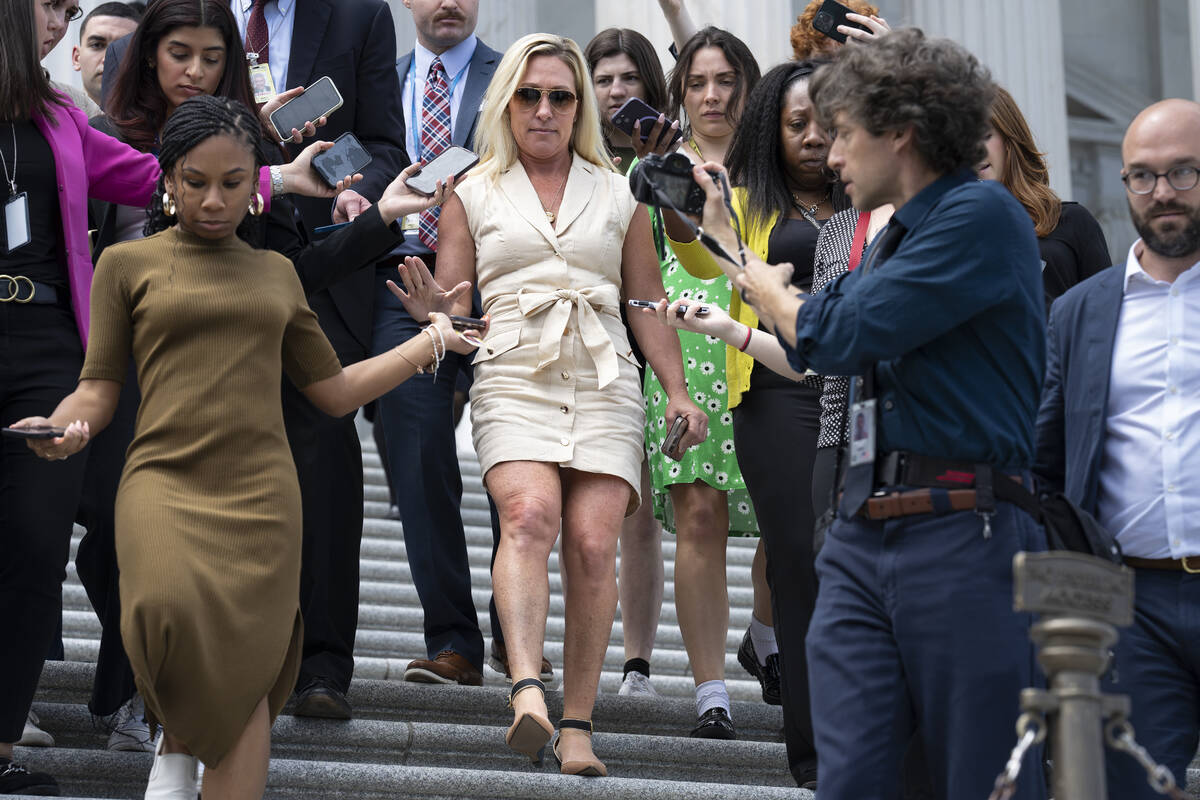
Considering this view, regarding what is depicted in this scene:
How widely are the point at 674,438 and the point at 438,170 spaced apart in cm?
99

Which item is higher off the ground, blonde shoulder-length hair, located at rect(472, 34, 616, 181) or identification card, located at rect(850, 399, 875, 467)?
blonde shoulder-length hair, located at rect(472, 34, 616, 181)

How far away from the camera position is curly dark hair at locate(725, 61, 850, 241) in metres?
5.04

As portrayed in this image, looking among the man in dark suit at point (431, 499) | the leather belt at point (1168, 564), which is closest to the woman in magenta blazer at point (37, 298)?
the man in dark suit at point (431, 499)

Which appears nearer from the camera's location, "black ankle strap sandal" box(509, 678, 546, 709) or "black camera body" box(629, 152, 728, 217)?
"black camera body" box(629, 152, 728, 217)

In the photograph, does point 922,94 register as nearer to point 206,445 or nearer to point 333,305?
point 206,445

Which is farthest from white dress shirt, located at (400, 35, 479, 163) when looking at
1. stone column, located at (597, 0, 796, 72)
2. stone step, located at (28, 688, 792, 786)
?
stone column, located at (597, 0, 796, 72)

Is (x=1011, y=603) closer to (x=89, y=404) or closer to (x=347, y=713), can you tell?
(x=89, y=404)

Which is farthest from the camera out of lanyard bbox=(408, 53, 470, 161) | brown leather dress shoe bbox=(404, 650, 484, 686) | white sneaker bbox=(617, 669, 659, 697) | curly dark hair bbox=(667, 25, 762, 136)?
lanyard bbox=(408, 53, 470, 161)

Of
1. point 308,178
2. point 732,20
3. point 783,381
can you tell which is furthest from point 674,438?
point 732,20

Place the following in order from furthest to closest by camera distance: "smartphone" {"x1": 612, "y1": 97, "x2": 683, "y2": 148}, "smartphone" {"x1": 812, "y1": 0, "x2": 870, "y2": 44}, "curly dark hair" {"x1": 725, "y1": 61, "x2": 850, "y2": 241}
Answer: "smartphone" {"x1": 812, "y1": 0, "x2": 870, "y2": 44}
"smartphone" {"x1": 612, "y1": 97, "x2": 683, "y2": 148}
"curly dark hair" {"x1": 725, "y1": 61, "x2": 850, "y2": 241}

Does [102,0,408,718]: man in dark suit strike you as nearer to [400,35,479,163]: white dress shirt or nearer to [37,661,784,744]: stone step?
[37,661,784,744]: stone step

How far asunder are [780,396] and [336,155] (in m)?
1.36

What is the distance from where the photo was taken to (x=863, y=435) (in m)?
3.21

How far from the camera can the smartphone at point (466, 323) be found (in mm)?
4332
